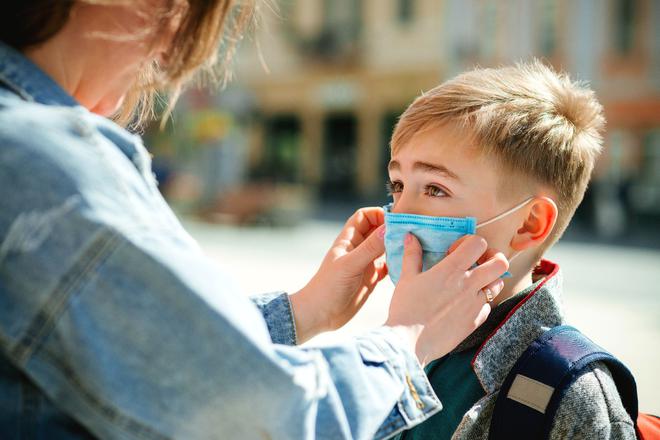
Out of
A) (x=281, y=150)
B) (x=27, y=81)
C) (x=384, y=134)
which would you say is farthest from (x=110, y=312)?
(x=281, y=150)

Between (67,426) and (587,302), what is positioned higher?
(67,426)

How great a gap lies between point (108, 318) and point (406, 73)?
2369 centimetres

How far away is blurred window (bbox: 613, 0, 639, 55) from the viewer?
19312 millimetres

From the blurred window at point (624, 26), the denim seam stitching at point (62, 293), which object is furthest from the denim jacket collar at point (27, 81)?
the blurred window at point (624, 26)

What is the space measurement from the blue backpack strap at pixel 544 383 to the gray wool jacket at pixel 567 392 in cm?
2

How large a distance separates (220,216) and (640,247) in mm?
9302

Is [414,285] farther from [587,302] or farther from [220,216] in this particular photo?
[220,216]

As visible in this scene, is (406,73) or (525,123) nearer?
(525,123)

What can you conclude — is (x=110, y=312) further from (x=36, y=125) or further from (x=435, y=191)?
(x=435, y=191)

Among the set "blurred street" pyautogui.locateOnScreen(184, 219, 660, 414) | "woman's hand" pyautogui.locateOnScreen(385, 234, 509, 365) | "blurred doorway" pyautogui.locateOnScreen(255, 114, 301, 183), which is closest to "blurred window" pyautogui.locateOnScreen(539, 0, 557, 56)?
"blurred street" pyautogui.locateOnScreen(184, 219, 660, 414)

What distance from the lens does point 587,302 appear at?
24.7 feet

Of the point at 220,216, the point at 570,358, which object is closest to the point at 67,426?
the point at 570,358

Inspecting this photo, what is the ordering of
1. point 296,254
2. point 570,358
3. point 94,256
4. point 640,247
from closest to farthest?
point 94,256 < point 570,358 < point 296,254 < point 640,247

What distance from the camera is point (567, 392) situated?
1.39m
